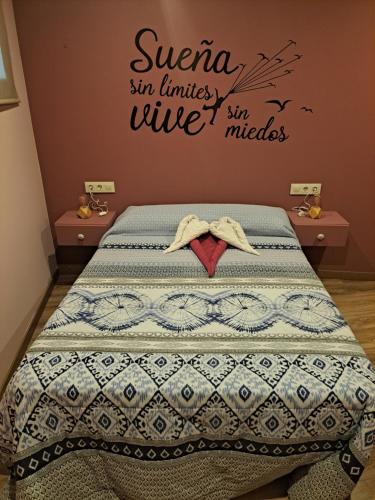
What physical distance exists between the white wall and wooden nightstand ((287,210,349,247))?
1.84m

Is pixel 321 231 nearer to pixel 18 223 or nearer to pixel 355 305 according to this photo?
pixel 355 305

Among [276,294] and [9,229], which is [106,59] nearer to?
[9,229]

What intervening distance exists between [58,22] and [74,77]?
0.33 metres

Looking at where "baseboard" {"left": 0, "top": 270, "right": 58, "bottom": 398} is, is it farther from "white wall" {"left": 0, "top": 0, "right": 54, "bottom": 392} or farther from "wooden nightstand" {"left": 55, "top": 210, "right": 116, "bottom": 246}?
"wooden nightstand" {"left": 55, "top": 210, "right": 116, "bottom": 246}

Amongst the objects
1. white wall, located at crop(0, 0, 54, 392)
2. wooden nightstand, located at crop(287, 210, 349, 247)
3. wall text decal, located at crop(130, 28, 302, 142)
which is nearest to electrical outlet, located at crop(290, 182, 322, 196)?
wooden nightstand, located at crop(287, 210, 349, 247)

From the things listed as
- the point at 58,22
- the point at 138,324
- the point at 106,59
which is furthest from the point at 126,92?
the point at 138,324

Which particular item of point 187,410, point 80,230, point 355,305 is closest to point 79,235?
point 80,230

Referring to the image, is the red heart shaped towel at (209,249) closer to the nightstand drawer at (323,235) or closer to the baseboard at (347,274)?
the nightstand drawer at (323,235)

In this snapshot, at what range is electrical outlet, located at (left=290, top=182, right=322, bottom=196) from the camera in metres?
2.70

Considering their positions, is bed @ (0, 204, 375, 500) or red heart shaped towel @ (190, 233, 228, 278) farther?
red heart shaped towel @ (190, 233, 228, 278)

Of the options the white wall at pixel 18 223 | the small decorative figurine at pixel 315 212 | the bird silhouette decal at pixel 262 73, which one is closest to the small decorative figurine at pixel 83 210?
the white wall at pixel 18 223

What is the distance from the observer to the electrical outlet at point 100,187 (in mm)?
2738

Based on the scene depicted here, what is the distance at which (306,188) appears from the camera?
271cm

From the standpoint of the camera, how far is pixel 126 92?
8.20ft
